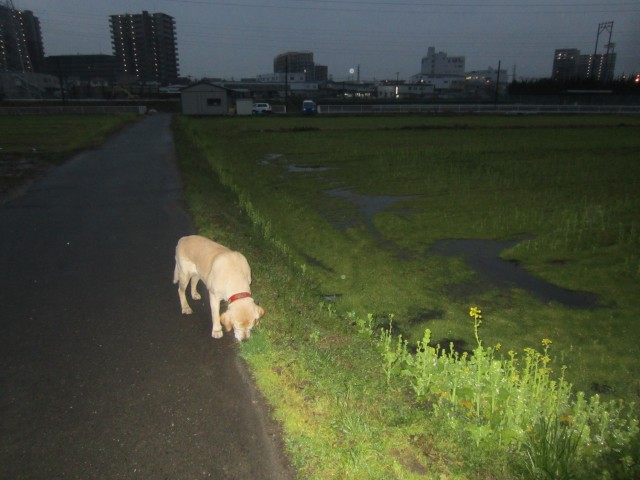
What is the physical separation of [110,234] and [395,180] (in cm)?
1280

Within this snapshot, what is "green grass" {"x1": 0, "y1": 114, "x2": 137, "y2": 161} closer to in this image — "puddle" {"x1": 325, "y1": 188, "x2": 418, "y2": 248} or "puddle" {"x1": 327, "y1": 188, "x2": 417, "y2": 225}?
"puddle" {"x1": 327, "y1": 188, "x2": 417, "y2": 225}

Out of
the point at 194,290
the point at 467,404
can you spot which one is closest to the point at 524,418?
the point at 467,404

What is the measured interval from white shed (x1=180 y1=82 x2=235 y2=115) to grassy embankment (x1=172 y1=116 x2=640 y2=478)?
41.9 m

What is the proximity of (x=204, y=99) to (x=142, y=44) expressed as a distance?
151 metres

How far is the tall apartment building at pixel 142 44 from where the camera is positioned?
179663 mm

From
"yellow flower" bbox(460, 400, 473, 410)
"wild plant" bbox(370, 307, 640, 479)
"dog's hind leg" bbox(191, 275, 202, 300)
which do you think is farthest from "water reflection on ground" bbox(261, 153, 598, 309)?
"dog's hind leg" bbox(191, 275, 202, 300)

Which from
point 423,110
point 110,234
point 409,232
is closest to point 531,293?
point 409,232

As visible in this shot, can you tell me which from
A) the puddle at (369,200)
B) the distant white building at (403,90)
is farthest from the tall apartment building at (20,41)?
the puddle at (369,200)

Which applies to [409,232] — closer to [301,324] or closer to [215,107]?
[301,324]

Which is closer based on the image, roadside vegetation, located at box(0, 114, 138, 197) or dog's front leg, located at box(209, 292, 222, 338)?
dog's front leg, located at box(209, 292, 222, 338)

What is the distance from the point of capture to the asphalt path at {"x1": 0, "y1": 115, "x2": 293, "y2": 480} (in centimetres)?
361

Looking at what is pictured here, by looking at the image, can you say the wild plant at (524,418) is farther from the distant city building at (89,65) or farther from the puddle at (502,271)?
the distant city building at (89,65)

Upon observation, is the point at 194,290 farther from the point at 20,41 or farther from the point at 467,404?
the point at 20,41

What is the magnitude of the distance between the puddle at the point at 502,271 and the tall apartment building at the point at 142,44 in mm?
192943
